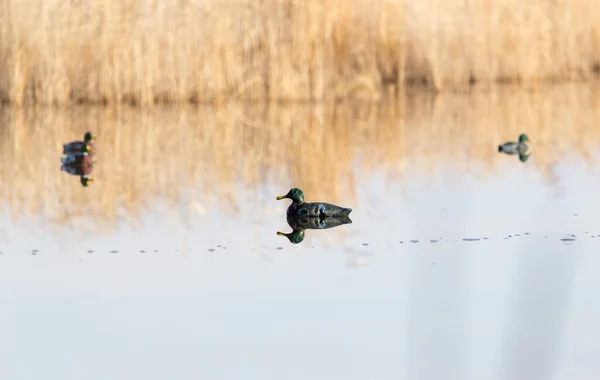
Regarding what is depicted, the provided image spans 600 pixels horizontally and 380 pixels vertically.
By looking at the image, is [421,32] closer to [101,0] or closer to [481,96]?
[481,96]

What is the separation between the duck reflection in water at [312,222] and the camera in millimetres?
10930

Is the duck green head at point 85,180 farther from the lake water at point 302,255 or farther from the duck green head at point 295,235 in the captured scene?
the duck green head at point 295,235

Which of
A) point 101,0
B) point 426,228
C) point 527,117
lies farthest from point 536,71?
point 426,228

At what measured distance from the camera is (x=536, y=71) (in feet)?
72.7

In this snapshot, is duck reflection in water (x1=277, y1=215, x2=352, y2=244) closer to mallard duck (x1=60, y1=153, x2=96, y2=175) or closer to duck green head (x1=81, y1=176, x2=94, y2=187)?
duck green head (x1=81, y1=176, x2=94, y2=187)

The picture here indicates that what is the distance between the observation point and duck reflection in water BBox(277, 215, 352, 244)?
10.9 meters

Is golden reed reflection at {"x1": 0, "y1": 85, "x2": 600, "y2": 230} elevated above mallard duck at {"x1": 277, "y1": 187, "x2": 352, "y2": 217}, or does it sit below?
above

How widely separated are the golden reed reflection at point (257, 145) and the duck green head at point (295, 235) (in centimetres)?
108

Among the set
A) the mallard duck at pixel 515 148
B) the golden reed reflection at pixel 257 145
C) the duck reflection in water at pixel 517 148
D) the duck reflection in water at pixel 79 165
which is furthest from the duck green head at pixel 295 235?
the mallard duck at pixel 515 148

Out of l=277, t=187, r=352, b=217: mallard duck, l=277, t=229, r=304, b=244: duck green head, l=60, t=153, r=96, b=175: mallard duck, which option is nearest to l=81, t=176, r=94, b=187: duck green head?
l=60, t=153, r=96, b=175: mallard duck

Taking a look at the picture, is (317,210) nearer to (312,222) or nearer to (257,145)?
(312,222)

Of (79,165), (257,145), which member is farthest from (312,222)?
(257,145)

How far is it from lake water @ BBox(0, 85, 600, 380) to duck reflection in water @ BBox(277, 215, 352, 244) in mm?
131

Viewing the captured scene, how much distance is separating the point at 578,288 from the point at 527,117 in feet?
39.1
